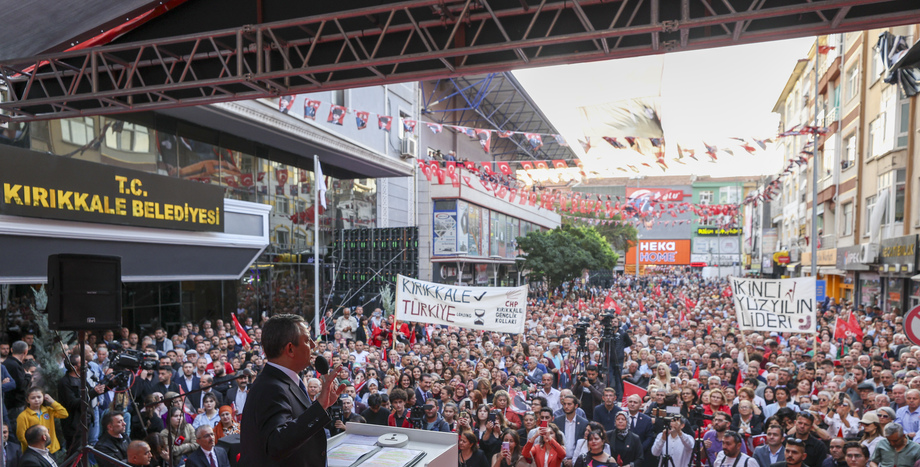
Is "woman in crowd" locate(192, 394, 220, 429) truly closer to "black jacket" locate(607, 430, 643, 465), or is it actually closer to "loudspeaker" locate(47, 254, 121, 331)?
"loudspeaker" locate(47, 254, 121, 331)

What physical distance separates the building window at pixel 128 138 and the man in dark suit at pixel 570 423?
37.4 ft

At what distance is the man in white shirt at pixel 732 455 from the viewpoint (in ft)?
21.0

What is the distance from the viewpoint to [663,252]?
8269 centimetres

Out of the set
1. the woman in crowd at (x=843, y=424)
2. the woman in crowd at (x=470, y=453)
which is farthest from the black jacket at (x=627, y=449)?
the woman in crowd at (x=843, y=424)

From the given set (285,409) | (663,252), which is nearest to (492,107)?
(285,409)

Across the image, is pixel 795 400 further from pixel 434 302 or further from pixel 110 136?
pixel 110 136

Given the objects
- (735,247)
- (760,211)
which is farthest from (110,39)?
(735,247)

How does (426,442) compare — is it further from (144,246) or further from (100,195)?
(144,246)

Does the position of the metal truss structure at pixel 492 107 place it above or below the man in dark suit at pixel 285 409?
above

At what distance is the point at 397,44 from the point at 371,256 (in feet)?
57.3

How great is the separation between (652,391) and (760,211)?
55356 millimetres

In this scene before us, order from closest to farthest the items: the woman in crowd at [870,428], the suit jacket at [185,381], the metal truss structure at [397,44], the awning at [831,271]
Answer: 1. the metal truss structure at [397,44]
2. the woman in crowd at [870,428]
3. the suit jacket at [185,381]
4. the awning at [831,271]

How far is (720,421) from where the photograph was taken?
23.0ft

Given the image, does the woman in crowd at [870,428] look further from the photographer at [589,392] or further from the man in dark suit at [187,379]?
the man in dark suit at [187,379]
